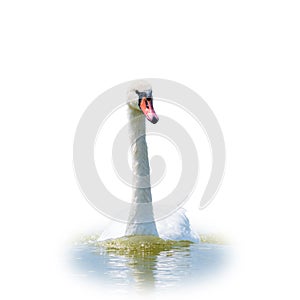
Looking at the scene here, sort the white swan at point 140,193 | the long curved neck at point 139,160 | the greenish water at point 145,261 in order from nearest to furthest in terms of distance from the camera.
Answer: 1. the greenish water at point 145,261
2. the white swan at point 140,193
3. the long curved neck at point 139,160

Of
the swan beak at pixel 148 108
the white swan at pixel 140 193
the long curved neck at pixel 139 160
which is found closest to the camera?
the swan beak at pixel 148 108

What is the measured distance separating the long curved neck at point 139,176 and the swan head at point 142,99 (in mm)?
170

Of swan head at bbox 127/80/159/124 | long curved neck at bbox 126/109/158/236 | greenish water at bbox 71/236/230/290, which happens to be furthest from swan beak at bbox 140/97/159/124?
→ greenish water at bbox 71/236/230/290

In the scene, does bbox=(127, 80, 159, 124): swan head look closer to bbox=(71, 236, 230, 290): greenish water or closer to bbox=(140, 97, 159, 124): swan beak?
bbox=(140, 97, 159, 124): swan beak

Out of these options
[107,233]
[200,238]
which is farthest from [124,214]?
[200,238]

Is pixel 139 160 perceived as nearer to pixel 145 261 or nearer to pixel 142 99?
pixel 142 99

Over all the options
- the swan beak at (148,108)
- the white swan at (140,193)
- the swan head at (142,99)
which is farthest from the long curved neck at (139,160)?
the swan beak at (148,108)

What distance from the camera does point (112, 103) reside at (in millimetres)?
13758

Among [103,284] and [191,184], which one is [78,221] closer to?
[191,184]

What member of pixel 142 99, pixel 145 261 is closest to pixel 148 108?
pixel 142 99

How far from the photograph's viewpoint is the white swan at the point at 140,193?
1300 centimetres

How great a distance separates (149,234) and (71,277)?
1533mm

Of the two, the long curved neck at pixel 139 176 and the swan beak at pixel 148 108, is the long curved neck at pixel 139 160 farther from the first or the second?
the swan beak at pixel 148 108

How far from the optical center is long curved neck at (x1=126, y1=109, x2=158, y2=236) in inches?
514
